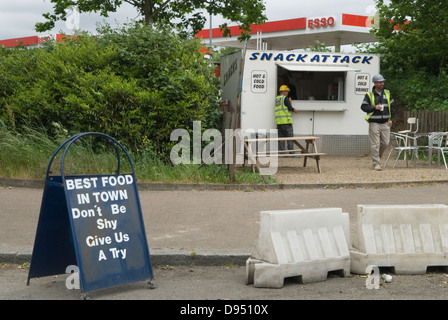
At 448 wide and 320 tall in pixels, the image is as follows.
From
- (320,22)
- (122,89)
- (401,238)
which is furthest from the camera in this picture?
(320,22)

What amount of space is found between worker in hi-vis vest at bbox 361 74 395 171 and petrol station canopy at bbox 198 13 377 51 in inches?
572

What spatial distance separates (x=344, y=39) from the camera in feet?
119

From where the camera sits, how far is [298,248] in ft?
19.8

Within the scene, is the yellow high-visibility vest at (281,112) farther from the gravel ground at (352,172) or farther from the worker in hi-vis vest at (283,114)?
the gravel ground at (352,172)

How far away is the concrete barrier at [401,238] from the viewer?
20.7 ft

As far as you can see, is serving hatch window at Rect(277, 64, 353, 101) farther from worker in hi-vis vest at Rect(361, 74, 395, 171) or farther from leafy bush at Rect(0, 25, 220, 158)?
leafy bush at Rect(0, 25, 220, 158)

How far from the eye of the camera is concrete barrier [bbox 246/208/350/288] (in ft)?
19.2

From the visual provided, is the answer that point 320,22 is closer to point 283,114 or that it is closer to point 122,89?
point 283,114

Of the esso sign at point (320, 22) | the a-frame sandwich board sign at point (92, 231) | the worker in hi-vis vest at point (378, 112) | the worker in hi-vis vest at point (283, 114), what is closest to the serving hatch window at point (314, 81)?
the worker in hi-vis vest at point (283, 114)

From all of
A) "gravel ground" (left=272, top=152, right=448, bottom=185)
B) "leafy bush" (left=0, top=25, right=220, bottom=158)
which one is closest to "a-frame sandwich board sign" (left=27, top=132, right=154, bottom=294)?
"gravel ground" (left=272, top=152, right=448, bottom=185)

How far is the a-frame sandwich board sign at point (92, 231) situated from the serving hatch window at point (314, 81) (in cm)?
1168

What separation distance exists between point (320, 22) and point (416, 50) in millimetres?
10338

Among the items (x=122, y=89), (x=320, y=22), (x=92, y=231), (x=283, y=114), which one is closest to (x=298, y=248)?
(x=92, y=231)

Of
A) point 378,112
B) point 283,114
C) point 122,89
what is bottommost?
point 283,114
